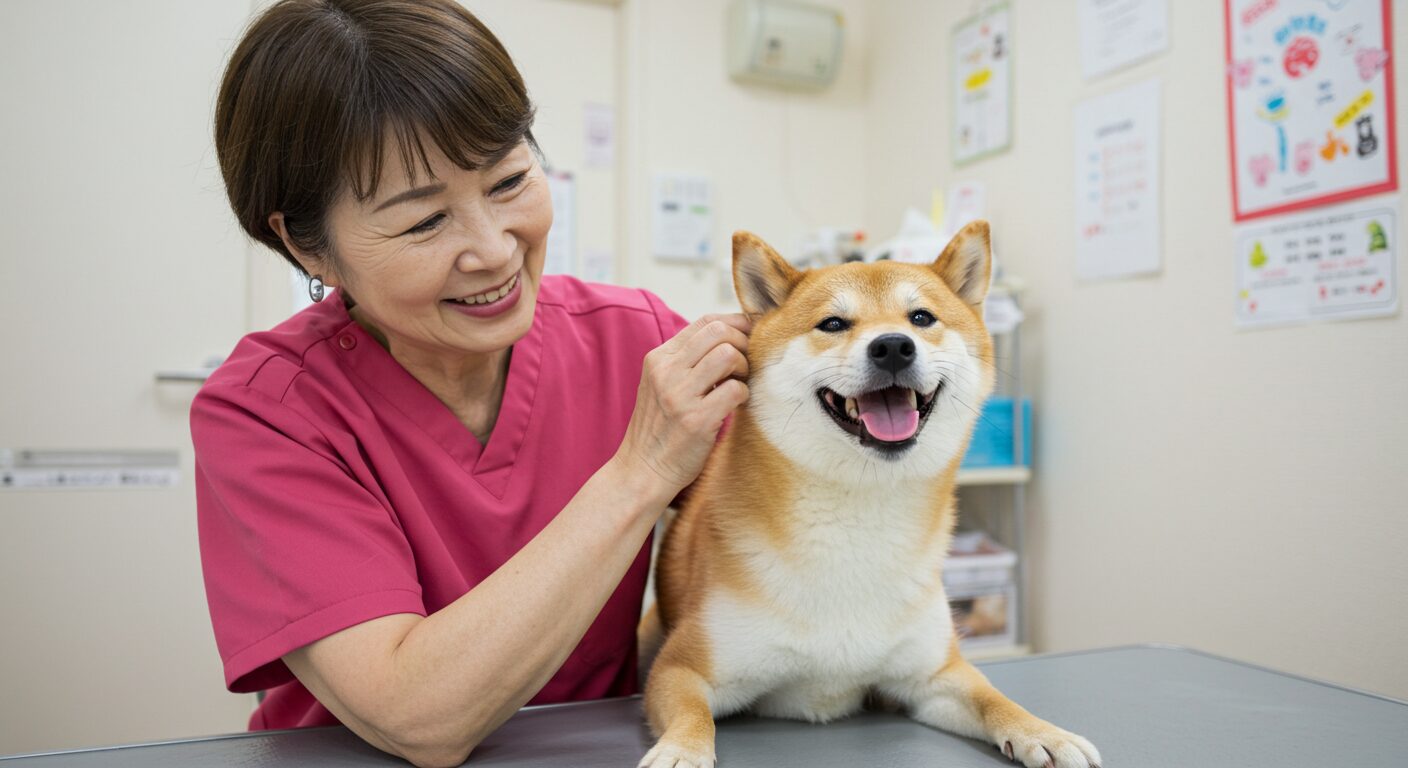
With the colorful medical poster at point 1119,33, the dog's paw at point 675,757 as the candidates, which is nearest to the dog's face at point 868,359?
the dog's paw at point 675,757

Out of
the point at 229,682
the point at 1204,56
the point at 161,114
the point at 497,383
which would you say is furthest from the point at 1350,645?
the point at 161,114

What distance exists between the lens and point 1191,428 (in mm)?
2154

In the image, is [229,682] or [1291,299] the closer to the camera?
[229,682]

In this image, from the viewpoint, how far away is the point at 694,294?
3.23m

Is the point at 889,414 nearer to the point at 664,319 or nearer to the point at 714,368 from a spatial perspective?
the point at 714,368

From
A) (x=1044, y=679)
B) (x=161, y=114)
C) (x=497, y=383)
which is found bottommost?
(x=1044, y=679)

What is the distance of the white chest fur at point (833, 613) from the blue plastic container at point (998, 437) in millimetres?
1650

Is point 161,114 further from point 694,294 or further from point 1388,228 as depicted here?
point 1388,228

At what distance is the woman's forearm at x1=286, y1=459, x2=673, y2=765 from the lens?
2.63 ft

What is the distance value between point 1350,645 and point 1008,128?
1705mm

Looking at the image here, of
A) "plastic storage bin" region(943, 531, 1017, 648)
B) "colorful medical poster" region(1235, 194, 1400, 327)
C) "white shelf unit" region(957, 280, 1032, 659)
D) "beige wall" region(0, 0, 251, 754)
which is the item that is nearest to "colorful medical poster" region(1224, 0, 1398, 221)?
"colorful medical poster" region(1235, 194, 1400, 327)

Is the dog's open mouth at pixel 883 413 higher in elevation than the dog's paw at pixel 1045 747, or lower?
higher

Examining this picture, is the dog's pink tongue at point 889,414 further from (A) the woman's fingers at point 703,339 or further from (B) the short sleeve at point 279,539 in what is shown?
A: (B) the short sleeve at point 279,539

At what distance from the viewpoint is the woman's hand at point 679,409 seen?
90 centimetres
